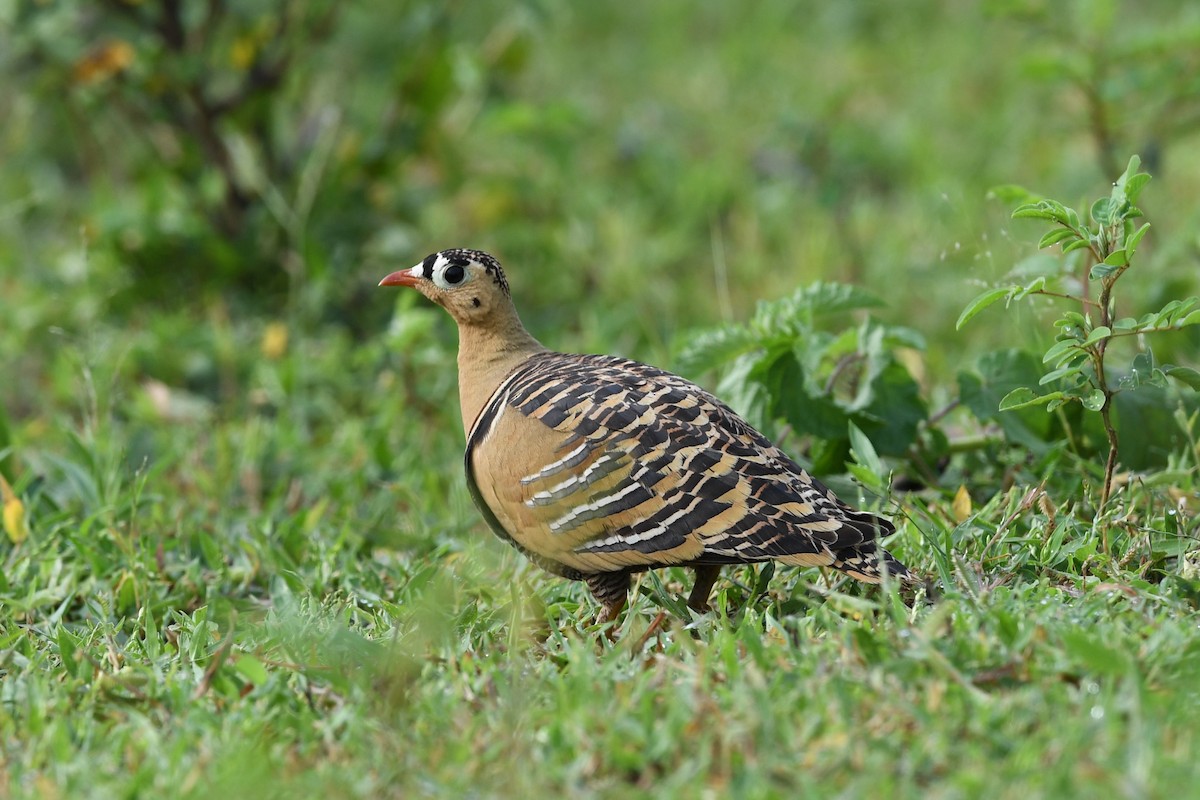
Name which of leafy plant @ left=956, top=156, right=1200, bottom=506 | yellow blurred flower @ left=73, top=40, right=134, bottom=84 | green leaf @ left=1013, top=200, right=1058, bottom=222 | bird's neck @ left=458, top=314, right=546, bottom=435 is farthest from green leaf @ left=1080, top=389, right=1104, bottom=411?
yellow blurred flower @ left=73, top=40, right=134, bottom=84

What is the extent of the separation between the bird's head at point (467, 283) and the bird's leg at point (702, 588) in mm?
1024

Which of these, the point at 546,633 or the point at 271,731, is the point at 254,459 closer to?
the point at 546,633

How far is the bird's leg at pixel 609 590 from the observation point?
347 centimetres

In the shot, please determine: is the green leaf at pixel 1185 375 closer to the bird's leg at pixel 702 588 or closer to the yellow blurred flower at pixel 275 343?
the bird's leg at pixel 702 588

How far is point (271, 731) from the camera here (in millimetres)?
2887

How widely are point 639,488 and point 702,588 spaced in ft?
1.16

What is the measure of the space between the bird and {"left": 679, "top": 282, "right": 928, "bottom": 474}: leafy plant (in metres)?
0.45

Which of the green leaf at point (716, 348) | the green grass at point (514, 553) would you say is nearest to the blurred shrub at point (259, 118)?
the green grass at point (514, 553)

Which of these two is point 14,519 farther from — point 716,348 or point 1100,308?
point 1100,308

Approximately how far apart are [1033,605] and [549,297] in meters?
3.83

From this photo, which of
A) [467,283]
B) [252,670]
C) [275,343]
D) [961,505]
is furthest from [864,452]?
[275,343]

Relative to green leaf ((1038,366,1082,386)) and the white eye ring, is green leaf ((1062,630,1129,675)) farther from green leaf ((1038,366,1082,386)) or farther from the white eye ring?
the white eye ring

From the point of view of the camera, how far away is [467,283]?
3939 millimetres

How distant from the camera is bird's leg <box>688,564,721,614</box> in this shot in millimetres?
3445
